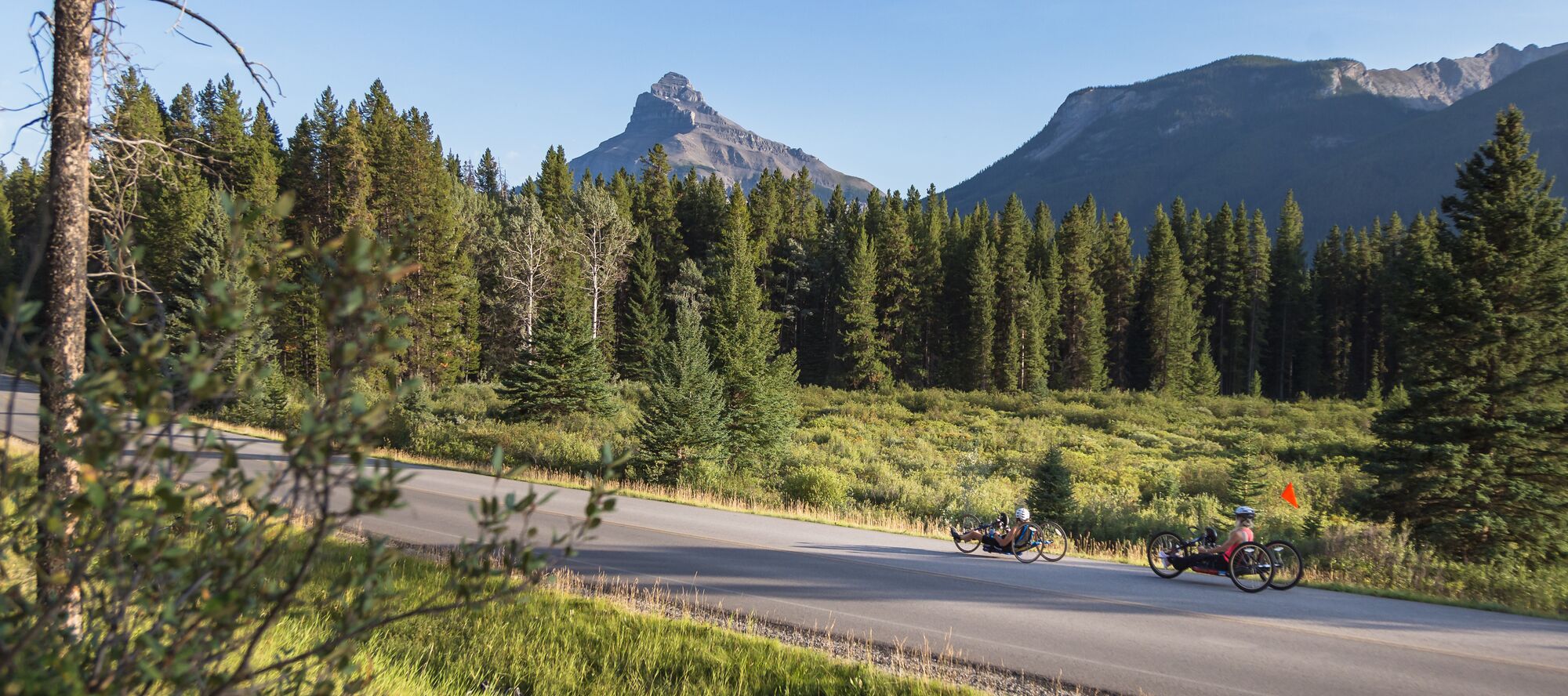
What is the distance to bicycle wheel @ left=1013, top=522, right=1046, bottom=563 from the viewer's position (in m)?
10.6

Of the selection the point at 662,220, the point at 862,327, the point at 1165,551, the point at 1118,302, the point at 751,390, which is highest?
the point at 662,220

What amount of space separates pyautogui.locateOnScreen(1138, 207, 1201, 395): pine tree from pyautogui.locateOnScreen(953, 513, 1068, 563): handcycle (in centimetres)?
5215

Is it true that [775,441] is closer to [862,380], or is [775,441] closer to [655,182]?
[862,380]

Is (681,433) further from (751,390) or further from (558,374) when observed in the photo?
(558,374)

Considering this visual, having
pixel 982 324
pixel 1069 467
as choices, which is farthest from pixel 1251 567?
pixel 982 324

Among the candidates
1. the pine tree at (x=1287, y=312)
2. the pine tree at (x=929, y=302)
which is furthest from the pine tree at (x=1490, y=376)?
the pine tree at (x=1287, y=312)

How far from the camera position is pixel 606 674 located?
5.78m

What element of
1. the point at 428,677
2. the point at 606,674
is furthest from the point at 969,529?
the point at 428,677

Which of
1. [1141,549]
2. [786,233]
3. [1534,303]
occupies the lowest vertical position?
[1141,549]

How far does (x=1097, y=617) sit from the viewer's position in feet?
25.0

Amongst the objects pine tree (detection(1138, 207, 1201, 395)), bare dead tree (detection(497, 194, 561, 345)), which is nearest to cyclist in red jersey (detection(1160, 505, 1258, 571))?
bare dead tree (detection(497, 194, 561, 345))

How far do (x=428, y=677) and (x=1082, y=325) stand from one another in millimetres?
61151

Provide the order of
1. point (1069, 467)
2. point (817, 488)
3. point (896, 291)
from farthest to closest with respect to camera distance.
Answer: point (896, 291)
point (1069, 467)
point (817, 488)

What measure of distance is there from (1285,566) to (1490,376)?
9.20m
